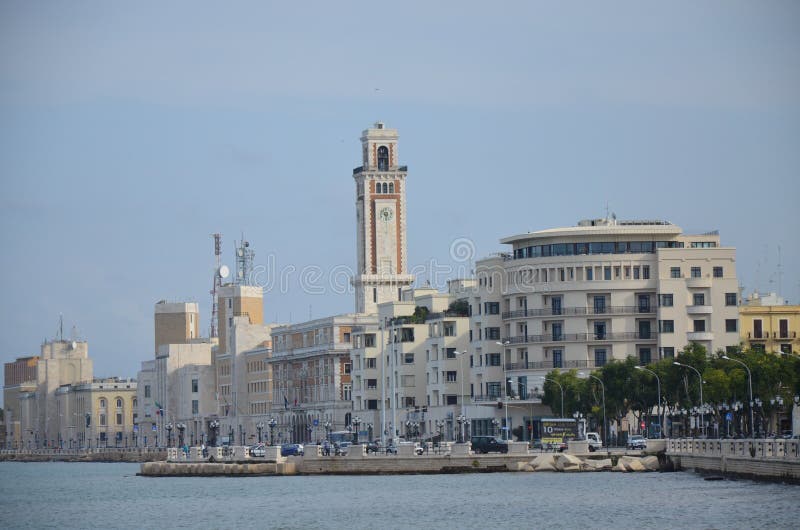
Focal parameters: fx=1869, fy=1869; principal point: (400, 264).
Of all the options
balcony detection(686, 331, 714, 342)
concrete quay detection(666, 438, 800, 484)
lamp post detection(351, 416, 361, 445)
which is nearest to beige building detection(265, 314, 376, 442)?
lamp post detection(351, 416, 361, 445)

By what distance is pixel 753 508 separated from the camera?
255 feet

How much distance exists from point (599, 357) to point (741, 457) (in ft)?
175

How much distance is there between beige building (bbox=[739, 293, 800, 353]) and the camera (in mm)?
155375

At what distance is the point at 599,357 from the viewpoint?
147500 millimetres

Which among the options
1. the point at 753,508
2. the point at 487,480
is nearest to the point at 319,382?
the point at 487,480

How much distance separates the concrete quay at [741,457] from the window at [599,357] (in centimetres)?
3585

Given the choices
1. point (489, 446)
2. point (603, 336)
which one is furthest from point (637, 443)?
point (603, 336)

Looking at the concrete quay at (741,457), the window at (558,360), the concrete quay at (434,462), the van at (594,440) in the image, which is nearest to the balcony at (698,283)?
the window at (558,360)

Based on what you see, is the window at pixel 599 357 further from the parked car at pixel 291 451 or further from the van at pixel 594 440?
the parked car at pixel 291 451

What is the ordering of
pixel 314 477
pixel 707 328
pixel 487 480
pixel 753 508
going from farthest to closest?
pixel 707 328 < pixel 314 477 < pixel 487 480 < pixel 753 508

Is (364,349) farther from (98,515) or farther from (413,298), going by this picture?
(98,515)

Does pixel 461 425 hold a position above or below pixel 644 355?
below

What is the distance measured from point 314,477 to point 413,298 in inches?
2435

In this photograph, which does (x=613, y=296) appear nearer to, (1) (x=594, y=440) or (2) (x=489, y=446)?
(1) (x=594, y=440)
